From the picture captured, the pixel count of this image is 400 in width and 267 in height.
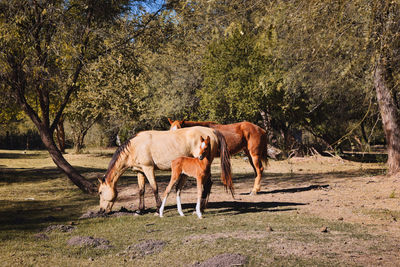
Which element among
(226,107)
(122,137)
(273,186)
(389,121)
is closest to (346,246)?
(273,186)

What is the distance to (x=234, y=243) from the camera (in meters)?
6.11

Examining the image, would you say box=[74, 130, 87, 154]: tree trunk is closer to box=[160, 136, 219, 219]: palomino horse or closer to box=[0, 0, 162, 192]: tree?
box=[0, 0, 162, 192]: tree

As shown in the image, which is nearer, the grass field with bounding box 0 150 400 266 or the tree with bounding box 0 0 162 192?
the grass field with bounding box 0 150 400 266

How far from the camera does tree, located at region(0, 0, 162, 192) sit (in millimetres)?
12125

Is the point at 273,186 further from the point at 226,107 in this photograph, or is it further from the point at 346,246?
the point at 226,107

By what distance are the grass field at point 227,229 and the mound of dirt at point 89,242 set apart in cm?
8

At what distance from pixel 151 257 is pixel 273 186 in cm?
903

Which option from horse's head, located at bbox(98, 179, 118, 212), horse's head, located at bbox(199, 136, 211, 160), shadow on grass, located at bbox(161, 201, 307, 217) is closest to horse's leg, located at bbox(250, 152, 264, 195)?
shadow on grass, located at bbox(161, 201, 307, 217)

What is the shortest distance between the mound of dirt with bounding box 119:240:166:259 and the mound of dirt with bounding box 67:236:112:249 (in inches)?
19.6

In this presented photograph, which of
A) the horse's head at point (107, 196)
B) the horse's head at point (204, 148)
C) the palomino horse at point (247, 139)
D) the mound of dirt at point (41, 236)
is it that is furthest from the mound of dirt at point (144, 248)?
Result: the palomino horse at point (247, 139)

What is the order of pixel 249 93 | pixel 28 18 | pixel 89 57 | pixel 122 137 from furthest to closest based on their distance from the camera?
pixel 122 137, pixel 249 93, pixel 89 57, pixel 28 18

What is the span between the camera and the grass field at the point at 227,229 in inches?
222

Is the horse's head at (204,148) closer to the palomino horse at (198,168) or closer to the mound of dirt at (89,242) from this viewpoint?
the palomino horse at (198,168)

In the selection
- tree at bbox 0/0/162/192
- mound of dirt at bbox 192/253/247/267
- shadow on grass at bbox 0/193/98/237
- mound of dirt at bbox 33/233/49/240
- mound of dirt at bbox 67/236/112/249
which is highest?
tree at bbox 0/0/162/192
